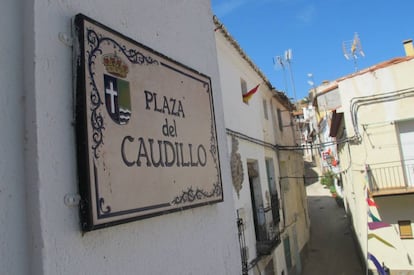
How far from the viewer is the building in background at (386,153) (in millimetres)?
10149

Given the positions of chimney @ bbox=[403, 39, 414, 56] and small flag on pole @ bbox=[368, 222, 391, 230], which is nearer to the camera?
small flag on pole @ bbox=[368, 222, 391, 230]

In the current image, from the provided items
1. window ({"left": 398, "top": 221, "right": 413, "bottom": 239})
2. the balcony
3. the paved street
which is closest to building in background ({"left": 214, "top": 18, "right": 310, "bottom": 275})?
the paved street

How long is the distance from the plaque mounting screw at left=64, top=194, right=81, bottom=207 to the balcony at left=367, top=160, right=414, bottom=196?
10378 millimetres

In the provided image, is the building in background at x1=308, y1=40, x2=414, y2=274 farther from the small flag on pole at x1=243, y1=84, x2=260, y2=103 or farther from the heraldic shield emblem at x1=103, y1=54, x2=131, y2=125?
the heraldic shield emblem at x1=103, y1=54, x2=131, y2=125

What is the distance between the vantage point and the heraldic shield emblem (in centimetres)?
145

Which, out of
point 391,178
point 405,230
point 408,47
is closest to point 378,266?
point 405,230

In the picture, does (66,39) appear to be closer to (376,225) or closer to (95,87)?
(95,87)

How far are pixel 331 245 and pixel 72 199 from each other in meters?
18.2

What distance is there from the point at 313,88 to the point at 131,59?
2466 centimetres

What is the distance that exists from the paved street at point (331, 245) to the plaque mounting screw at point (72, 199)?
14016 millimetres

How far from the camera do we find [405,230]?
10.2 meters

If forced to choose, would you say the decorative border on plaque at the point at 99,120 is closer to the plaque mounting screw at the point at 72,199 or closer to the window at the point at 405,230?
the plaque mounting screw at the point at 72,199

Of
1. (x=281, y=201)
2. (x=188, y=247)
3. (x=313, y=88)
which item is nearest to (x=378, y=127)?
(x=281, y=201)

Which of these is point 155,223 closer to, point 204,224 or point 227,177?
point 204,224
